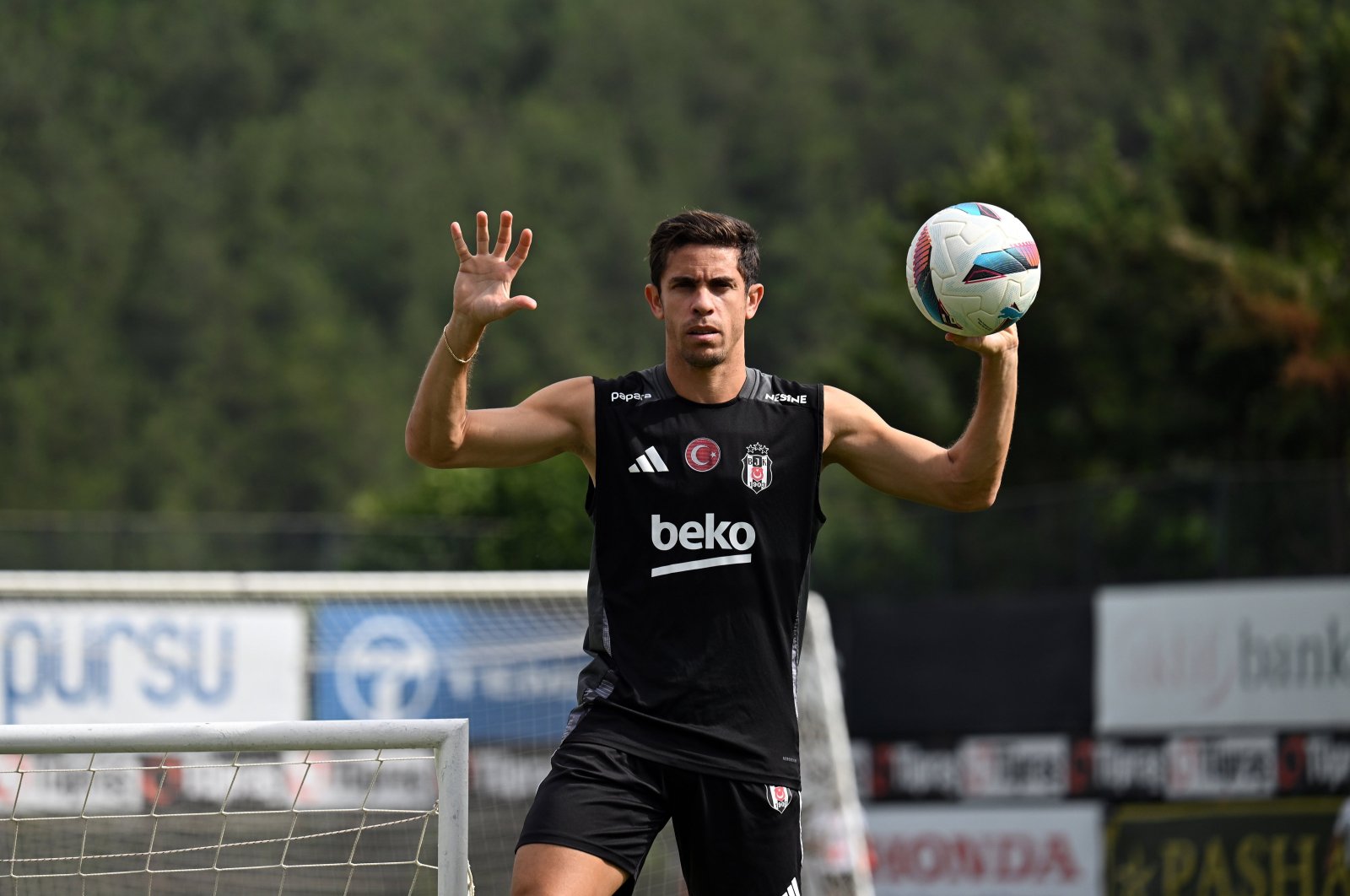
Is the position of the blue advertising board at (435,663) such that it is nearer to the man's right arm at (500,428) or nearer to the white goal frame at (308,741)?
the man's right arm at (500,428)

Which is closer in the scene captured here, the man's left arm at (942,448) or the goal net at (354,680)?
the man's left arm at (942,448)

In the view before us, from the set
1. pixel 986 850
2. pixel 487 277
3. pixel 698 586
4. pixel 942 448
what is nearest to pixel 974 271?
pixel 942 448

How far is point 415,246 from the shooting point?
7450 centimetres

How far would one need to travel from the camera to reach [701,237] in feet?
18.0

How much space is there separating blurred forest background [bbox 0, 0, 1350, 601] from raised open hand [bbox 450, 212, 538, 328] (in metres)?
20.9

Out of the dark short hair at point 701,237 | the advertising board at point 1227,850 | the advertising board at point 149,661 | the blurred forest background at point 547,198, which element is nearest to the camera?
the dark short hair at point 701,237

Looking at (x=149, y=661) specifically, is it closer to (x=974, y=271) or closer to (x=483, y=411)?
(x=483, y=411)

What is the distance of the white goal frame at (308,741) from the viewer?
5.11m

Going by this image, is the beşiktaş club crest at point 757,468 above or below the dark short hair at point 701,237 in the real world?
below

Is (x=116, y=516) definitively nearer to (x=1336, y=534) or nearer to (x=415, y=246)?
(x=415, y=246)

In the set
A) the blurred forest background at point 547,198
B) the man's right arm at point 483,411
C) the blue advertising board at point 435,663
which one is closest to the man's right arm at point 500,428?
the man's right arm at point 483,411

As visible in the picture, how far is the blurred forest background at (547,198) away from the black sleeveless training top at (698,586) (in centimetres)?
2074

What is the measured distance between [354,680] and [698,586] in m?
8.16

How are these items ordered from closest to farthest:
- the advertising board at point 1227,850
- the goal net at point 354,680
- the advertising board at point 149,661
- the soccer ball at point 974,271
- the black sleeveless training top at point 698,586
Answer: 1. the black sleeveless training top at point 698,586
2. the soccer ball at point 974,271
3. the goal net at point 354,680
4. the advertising board at point 149,661
5. the advertising board at point 1227,850
